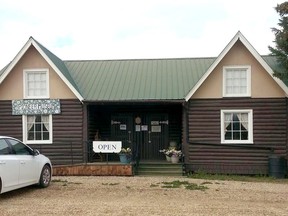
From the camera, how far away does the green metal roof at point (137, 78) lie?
56.5 feet

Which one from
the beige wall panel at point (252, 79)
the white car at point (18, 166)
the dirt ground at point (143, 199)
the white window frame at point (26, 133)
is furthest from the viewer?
the white window frame at point (26, 133)

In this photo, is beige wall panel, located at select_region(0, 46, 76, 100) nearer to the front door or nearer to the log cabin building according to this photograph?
the log cabin building

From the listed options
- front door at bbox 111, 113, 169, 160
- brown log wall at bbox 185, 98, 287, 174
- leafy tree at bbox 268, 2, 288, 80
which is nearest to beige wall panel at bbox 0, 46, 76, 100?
front door at bbox 111, 113, 169, 160

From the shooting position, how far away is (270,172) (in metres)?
15.7

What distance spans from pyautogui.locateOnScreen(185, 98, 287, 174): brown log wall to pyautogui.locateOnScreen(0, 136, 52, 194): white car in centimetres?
696

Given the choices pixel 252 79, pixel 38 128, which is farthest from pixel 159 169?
pixel 38 128

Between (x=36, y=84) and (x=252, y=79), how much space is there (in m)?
9.42

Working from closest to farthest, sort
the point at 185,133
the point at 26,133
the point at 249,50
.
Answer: the point at 249,50, the point at 185,133, the point at 26,133

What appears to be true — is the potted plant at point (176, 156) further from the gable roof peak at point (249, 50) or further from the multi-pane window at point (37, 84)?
the multi-pane window at point (37, 84)

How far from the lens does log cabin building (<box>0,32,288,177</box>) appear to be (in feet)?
53.3

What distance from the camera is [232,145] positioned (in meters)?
16.3

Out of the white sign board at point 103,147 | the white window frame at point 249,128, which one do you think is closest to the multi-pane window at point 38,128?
the white sign board at point 103,147

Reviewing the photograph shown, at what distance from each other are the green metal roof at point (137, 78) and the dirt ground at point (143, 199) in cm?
485

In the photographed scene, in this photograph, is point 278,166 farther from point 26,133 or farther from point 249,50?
point 26,133
